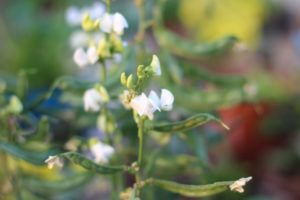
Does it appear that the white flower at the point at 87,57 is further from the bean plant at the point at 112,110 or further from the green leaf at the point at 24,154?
the green leaf at the point at 24,154

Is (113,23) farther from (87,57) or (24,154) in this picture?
(24,154)

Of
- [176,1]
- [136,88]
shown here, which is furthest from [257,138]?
[136,88]

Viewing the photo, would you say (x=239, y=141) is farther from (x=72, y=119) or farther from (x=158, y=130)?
(x=158, y=130)

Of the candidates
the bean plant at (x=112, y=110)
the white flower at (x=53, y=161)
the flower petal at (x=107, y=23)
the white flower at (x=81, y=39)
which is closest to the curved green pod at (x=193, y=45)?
the bean plant at (x=112, y=110)

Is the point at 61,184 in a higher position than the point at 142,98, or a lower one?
higher

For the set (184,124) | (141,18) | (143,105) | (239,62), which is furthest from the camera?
(239,62)

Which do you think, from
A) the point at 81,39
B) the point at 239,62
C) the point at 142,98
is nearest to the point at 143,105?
the point at 142,98
